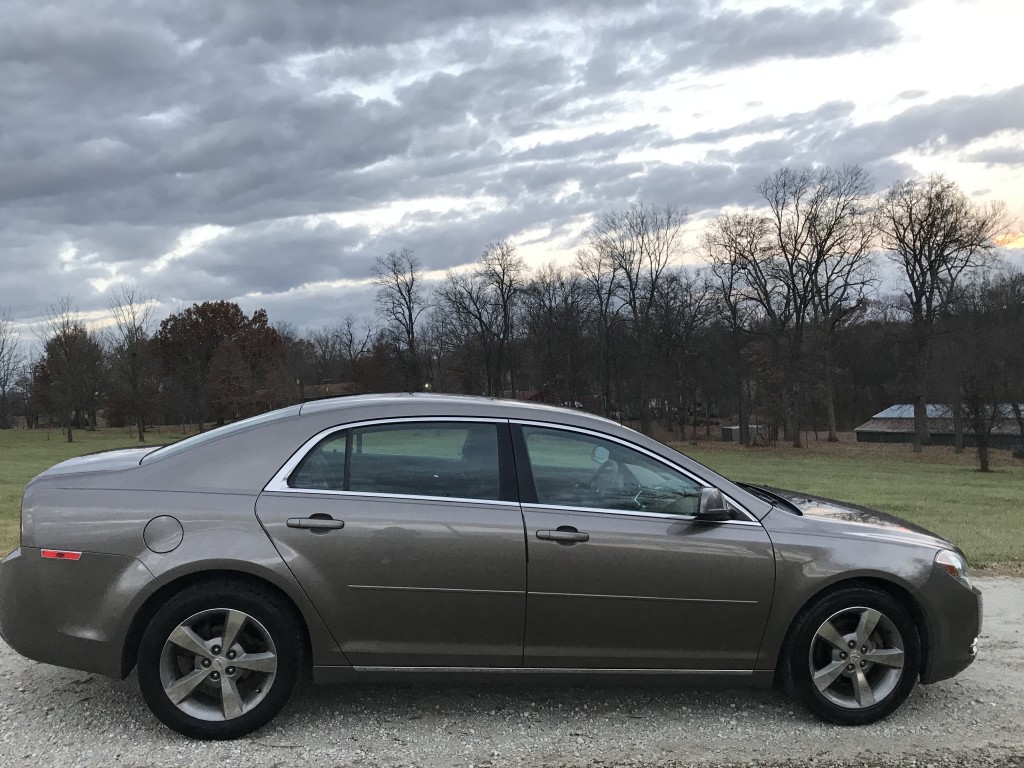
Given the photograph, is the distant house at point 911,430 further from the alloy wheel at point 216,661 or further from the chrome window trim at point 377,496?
the alloy wheel at point 216,661

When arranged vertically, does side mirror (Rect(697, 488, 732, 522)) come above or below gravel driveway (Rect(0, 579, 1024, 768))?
above

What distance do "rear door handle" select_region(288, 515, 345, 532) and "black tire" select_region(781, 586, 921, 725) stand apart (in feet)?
7.54

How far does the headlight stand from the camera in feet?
12.9

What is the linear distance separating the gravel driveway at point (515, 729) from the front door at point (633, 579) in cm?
36

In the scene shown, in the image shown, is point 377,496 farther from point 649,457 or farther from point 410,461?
point 649,457

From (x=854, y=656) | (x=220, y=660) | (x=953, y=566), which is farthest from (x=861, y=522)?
(x=220, y=660)

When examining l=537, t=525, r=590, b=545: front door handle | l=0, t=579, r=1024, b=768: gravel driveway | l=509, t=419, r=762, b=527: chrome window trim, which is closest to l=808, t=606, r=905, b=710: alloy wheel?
l=0, t=579, r=1024, b=768: gravel driveway

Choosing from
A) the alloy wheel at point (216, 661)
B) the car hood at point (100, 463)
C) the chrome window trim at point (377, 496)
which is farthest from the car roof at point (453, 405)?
the alloy wheel at point (216, 661)

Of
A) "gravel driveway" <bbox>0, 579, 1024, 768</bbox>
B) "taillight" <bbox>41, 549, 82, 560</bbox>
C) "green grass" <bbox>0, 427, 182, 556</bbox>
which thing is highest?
"taillight" <bbox>41, 549, 82, 560</bbox>

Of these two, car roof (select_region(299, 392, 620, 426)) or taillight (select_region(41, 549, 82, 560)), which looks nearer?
taillight (select_region(41, 549, 82, 560))

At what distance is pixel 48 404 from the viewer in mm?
56938

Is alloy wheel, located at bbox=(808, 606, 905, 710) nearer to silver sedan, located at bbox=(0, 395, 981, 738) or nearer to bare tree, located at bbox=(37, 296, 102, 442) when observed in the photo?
silver sedan, located at bbox=(0, 395, 981, 738)

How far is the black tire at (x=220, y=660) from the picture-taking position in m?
3.50

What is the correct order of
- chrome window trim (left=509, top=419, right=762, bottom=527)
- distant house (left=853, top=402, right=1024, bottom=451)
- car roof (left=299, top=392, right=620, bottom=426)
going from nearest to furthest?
chrome window trim (left=509, top=419, right=762, bottom=527), car roof (left=299, top=392, right=620, bottom=426), distant house (left=853, top=402, right=1024, bottom=451)
